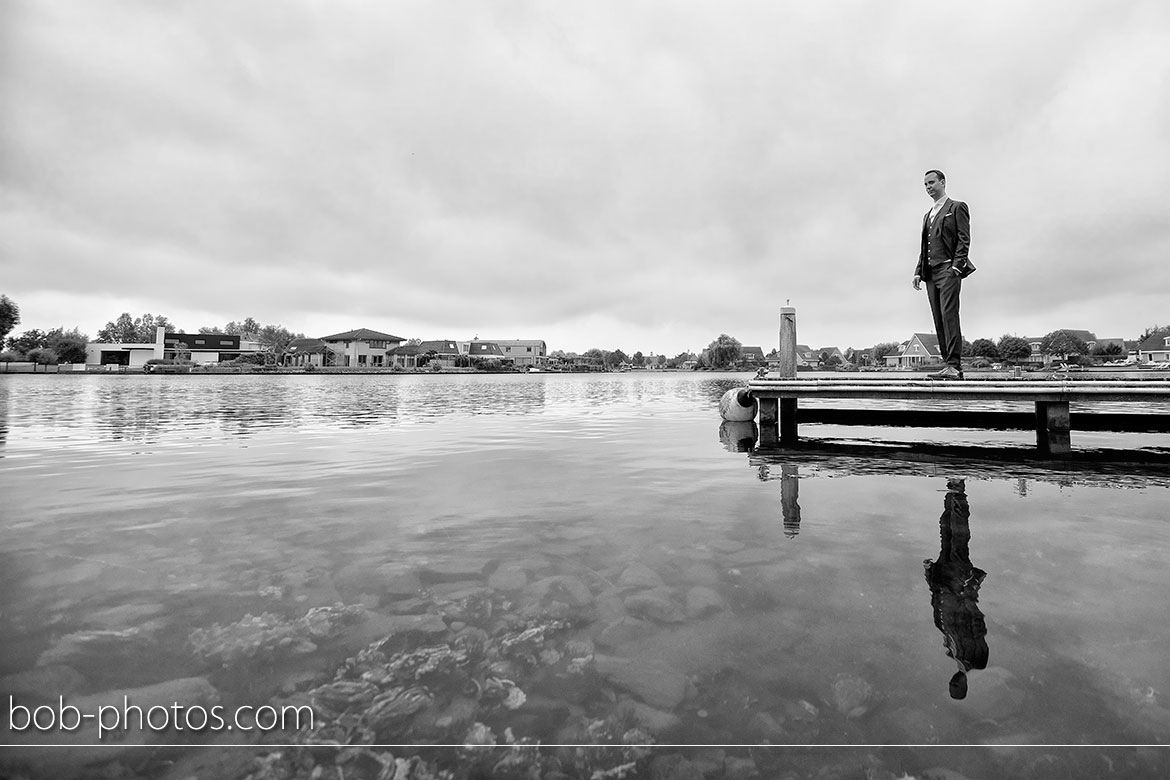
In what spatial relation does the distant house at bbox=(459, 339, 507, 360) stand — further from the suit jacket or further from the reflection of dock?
the suit jacket

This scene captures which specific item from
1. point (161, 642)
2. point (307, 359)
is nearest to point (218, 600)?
point (161, 642)

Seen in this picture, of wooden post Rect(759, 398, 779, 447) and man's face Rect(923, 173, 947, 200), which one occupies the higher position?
man's face Rect(923, 173, 947, 200)

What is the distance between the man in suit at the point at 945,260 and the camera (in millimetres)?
9633

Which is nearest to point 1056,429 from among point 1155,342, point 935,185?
point 935,185

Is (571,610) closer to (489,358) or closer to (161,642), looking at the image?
(161,642)

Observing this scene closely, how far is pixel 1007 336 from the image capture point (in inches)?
4168

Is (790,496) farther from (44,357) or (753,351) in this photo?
(753,351)

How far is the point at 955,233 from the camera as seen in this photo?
31.7 feet

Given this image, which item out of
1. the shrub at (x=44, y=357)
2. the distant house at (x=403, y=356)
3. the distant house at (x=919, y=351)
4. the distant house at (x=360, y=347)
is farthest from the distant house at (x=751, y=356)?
the shrub at (x=44, y=357)

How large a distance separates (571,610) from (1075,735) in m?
2.42

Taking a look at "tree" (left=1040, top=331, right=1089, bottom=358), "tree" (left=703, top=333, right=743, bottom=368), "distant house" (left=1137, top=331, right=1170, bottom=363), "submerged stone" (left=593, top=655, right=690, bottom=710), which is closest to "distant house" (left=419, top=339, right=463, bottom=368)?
"tree" (left=703, top=333, right=743, bottom=368)

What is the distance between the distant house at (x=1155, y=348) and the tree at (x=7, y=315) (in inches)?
6859

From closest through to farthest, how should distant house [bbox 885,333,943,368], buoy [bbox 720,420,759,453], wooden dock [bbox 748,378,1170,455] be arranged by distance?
wooden dock [bbox 748,378,1170,455] → buoy [bbox 720,420,759,453] → distant house [bbox 885,333,943,368]

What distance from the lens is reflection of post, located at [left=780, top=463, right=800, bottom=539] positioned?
5137mm
